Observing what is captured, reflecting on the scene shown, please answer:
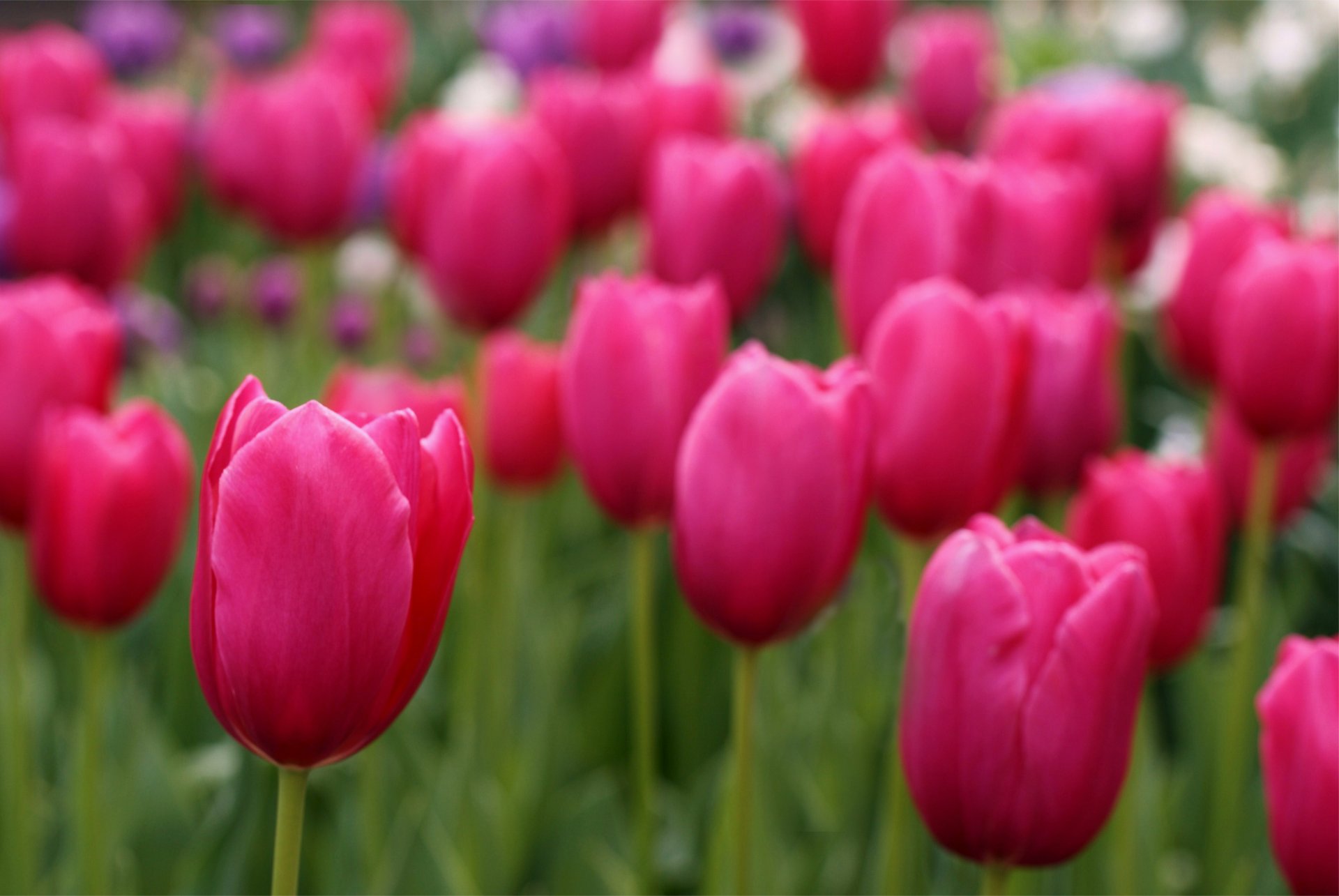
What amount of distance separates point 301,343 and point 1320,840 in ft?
4.70

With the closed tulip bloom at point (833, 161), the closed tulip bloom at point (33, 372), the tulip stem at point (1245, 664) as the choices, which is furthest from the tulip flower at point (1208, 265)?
the closed tulip bloom at point (33, 372)

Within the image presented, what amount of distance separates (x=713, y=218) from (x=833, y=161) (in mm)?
158

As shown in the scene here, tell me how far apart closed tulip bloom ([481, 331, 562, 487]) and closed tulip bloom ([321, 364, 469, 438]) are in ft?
0.19

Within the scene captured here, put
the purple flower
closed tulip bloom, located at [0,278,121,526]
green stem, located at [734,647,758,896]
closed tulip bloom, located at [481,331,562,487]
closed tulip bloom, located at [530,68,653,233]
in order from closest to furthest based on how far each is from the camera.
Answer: green stem, located at [734,647,758,896] → closed tulip bloom, located at [0,278,121,526] → closed tulip bloom, located at [481,331,562,487] → closed tulip bloom, located at [530,68,653,233] → the purple flower

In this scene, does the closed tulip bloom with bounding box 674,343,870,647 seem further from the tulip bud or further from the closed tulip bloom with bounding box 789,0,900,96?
the closed tulip bloom with bounding box 789,0,900,96

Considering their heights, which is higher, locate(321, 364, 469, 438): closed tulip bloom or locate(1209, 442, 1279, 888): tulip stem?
locate(321, 364, 469, 438): closed tulip bloom

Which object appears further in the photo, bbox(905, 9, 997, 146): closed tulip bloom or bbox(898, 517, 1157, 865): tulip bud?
bbox(905, 9, 997, 146): closed tulip bloom

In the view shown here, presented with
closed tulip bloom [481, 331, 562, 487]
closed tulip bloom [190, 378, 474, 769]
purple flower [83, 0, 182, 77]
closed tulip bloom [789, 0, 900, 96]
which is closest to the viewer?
closed tulip bloom [190, 378, 474, 769]

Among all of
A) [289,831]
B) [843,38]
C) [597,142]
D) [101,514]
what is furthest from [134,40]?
[289,831]

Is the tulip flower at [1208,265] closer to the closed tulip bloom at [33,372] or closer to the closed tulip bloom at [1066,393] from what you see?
the closed tulip bloom at [1066,393]

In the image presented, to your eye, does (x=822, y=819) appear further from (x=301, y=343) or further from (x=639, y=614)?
(x=301, y=343)

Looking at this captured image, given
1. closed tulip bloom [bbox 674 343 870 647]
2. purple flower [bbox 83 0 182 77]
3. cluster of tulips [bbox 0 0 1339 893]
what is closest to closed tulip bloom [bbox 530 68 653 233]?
cluster of tulips [bbox 0 0 1339 893]

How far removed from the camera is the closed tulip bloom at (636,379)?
31.1 inches

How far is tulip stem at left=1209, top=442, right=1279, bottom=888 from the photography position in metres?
0.98
